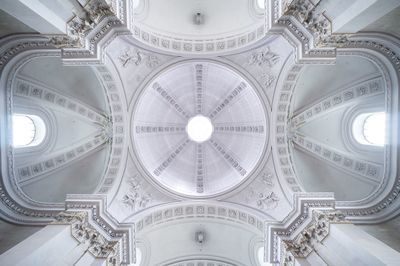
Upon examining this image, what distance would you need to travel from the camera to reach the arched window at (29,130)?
1802 centimetres

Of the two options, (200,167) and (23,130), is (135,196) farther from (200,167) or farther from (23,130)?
(23,130)

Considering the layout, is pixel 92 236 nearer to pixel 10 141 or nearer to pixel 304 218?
pixel 10 141

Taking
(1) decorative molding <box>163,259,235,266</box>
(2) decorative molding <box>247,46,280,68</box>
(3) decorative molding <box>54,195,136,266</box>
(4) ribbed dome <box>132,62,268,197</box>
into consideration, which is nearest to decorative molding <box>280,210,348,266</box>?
(4) ribbed dome <box>132,62,268,197</box>

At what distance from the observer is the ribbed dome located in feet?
66.3

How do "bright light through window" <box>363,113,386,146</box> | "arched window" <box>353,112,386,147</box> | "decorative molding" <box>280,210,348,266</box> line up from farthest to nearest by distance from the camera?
"arched window" <box>353,112,386,147</box>
"bright light through window" <box>363,113,386,146</box>
"decorative molding" <box>280,210,348,266</box>

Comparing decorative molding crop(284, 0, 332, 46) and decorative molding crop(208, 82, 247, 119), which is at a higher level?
decorative molding crop(284, 0, 332, 46)

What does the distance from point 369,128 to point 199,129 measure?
1163 centimetres

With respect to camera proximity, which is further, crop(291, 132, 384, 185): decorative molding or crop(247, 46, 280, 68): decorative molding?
crop(247, 46, 280, 68): decorative molding

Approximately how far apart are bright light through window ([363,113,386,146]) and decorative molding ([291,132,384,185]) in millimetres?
1288

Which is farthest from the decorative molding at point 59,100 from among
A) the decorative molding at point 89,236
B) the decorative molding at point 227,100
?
the decorative molding at point 227,100

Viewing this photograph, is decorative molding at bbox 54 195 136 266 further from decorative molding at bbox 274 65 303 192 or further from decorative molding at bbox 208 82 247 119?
decorative molding at bbox 208 82 247 119

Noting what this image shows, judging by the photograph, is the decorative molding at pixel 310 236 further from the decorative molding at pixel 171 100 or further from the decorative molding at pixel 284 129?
the decorative molding at pixel 171 100

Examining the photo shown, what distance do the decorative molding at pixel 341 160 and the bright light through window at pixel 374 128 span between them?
1.29 m

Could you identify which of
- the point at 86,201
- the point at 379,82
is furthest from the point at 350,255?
the point at 86,201
